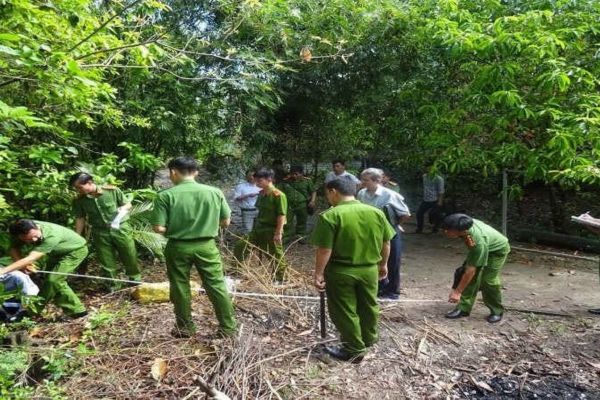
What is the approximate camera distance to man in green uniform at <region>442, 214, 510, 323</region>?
4879 millimetres

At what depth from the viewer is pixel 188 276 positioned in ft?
14.4

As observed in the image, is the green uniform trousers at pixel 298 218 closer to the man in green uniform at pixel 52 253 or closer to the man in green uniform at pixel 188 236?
the man in green uniform at pixel 52 253

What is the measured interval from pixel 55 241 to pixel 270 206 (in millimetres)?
2560

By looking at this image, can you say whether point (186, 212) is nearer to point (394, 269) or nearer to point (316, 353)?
point (316, 353)

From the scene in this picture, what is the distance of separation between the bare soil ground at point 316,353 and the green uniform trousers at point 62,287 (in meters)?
0.19

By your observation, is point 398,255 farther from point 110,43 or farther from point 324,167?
point 324,167

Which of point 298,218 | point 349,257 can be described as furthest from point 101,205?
point 298,218

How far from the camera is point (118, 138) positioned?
7457 millimetres

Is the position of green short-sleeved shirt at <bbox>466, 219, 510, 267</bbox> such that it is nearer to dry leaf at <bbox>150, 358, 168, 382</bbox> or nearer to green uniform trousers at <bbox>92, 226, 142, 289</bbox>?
dry leaf at <bbox>150, 358, 168, 382</bbox>

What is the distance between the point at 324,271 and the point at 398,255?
1886 millimetres

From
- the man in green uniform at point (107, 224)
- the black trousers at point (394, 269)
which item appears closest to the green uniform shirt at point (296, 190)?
the black trousers at point (394, 269)

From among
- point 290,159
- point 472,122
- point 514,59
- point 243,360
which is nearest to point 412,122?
point 472,122

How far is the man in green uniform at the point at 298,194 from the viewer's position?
29.6 ft

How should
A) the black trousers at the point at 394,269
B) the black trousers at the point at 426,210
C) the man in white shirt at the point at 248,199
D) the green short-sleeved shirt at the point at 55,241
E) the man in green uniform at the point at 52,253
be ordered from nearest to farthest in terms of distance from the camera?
the man in green uniform at the point at 52,253 → the green short-sleeved shirt at the point at 55,241 → the black trousers at the point at 394,269 → the man in white shirt at the point at 248,199 → the black trousers at the point at 426,210
